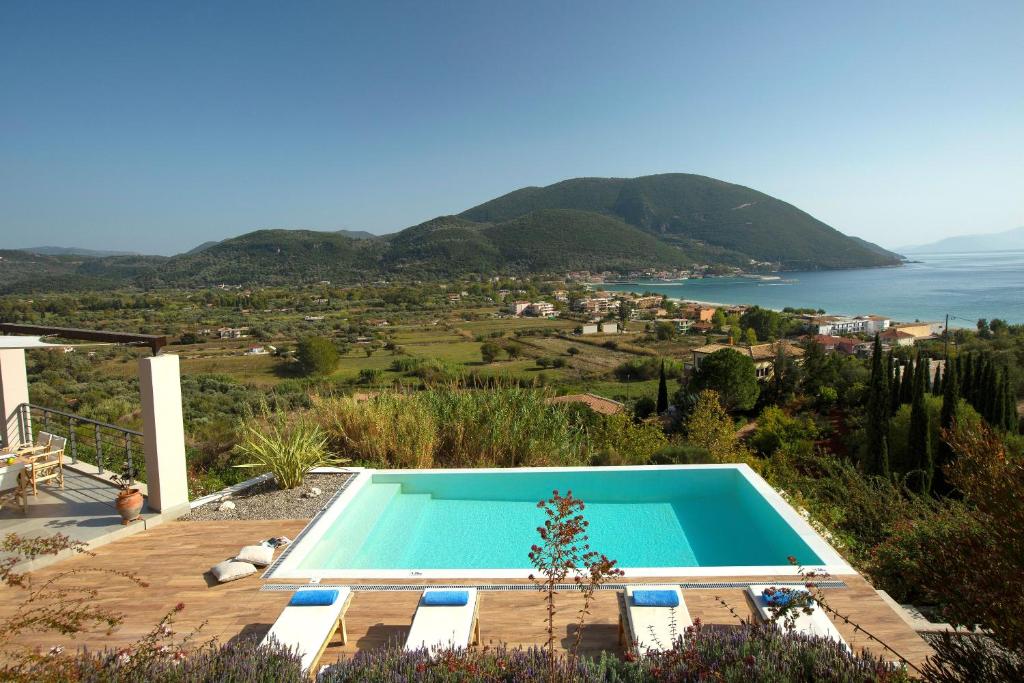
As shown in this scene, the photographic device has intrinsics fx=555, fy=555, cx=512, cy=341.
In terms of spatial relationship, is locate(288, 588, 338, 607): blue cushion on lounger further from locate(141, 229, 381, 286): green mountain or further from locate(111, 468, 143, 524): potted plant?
locate(141, 229, 381, 286): green mountain

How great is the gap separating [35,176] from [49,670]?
30.3 m

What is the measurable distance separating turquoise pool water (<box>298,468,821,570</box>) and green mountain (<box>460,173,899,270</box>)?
302ft

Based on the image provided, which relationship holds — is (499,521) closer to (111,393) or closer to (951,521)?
(951,521)

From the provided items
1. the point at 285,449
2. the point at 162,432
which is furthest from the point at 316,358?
the point at 162,432

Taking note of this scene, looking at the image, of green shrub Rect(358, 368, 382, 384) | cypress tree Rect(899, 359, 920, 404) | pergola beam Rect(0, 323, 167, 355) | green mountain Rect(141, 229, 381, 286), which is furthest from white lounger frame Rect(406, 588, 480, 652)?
green mountain Rect(141, 229, 381, 286)

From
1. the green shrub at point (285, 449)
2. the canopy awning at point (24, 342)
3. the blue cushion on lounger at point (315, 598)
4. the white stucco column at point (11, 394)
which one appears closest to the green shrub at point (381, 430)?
the green shrub at point (285, 449)

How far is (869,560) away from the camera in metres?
4.01

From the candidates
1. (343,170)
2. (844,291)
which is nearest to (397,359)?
(343,170)

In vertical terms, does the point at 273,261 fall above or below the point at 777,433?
→ above

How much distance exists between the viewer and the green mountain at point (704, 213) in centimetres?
9606

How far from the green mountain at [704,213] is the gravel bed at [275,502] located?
9232 cm

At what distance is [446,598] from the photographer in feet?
8.91

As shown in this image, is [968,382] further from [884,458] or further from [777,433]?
[884,458]

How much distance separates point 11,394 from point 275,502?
308cm
